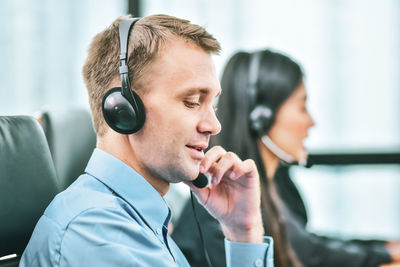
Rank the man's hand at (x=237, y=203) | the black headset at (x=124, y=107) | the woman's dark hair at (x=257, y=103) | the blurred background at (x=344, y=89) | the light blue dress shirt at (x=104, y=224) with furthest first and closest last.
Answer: the blurred background at (x=344, y=89) → the woman's dark hair at (x=257, y=103) → the man's hand at (x=237, y=203) → the black headset at (x=124, y=107) → the light blue dress shirt at (x=104, y=224)

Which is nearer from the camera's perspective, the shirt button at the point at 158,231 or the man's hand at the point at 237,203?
the shirt button at the point at 158,231

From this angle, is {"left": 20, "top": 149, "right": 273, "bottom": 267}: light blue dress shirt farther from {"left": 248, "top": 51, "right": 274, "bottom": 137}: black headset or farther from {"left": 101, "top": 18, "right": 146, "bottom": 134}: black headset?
{"left": 248, "top": 51, "right": 274, "bottom": 137}: black headset

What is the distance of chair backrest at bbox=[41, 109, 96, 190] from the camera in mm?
1110

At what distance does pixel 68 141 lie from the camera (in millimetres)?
1149

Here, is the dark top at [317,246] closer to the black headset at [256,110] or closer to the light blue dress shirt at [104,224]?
the black headset at [256,110]

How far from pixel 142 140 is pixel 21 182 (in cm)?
23

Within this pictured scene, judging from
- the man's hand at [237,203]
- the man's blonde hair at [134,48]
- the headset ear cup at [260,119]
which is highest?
the man's blonde hair at [134,48]

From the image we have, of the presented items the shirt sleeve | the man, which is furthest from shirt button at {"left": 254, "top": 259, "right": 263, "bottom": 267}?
the man

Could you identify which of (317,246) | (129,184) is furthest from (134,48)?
(317,246)

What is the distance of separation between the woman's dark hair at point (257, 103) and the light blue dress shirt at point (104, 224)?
2.26 feet

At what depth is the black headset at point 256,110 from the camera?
157 cm

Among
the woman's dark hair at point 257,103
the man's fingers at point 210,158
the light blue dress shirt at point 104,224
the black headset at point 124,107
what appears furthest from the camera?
the woman's dark hair at point 257,103

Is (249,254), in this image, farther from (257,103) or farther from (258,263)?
(257,103)

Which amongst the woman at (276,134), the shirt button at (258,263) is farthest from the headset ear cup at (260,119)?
the shirt button at (258,263)
